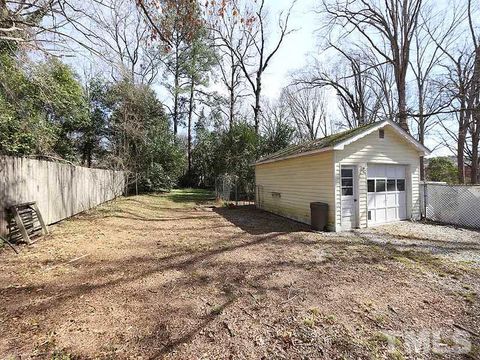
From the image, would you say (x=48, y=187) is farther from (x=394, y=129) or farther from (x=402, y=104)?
(x=402, y=104)

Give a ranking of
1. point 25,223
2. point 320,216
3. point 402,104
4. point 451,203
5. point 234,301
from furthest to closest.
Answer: point 402,104, point 451,203, point 320,216, point 25,223, point 234,301

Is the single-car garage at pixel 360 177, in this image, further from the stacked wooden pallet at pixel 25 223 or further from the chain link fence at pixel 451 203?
the stacked wooden pallet at pixel 25 223

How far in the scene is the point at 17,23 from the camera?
548cm

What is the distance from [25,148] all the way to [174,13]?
8.55 metres

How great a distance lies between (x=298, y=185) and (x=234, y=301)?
7.19 metres

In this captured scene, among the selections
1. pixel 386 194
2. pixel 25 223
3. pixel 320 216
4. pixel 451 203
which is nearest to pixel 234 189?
pixel 320 216

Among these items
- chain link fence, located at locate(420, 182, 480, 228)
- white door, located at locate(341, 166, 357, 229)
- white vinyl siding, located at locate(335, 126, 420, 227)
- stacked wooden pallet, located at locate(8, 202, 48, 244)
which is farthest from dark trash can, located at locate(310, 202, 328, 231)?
stacked wooden pallet, located at locate(8, 202, 48, 244)

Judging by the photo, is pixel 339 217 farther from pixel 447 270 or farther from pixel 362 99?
pixel 362 99

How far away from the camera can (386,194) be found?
9.51m

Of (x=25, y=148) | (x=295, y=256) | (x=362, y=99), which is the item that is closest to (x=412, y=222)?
(x=295, y=256)

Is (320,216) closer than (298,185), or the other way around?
(320,216)

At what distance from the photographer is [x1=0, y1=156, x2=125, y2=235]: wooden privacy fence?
5816mm

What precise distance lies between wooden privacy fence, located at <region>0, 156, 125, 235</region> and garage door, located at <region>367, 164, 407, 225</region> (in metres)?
9.83

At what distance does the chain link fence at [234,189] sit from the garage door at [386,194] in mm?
9351
